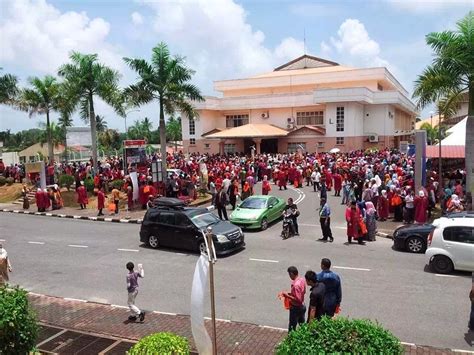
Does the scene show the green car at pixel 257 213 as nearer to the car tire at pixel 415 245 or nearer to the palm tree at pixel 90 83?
the car tire at pixel 415 245

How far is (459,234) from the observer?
11.7 meters

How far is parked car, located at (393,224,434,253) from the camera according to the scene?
14.0m

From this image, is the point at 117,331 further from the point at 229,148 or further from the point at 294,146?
the point at 229,148

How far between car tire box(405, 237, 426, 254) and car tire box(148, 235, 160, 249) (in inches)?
318

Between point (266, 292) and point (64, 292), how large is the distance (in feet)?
16.6

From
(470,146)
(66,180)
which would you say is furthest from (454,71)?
(66,180)

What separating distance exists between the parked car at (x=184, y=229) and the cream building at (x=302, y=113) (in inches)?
1516

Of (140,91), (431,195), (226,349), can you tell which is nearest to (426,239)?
(431,195)

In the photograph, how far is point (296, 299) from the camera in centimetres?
770

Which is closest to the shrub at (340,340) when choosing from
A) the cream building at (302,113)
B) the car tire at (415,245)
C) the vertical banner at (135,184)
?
the car tire at (415,245)

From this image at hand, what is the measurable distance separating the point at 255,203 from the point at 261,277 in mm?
7119

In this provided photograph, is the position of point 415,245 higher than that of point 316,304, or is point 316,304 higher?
point 316,304

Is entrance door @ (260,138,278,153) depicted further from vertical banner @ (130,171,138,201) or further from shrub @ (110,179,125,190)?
vertical banner @ (130,171,138,201)

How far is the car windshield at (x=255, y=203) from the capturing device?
61.2 feet
